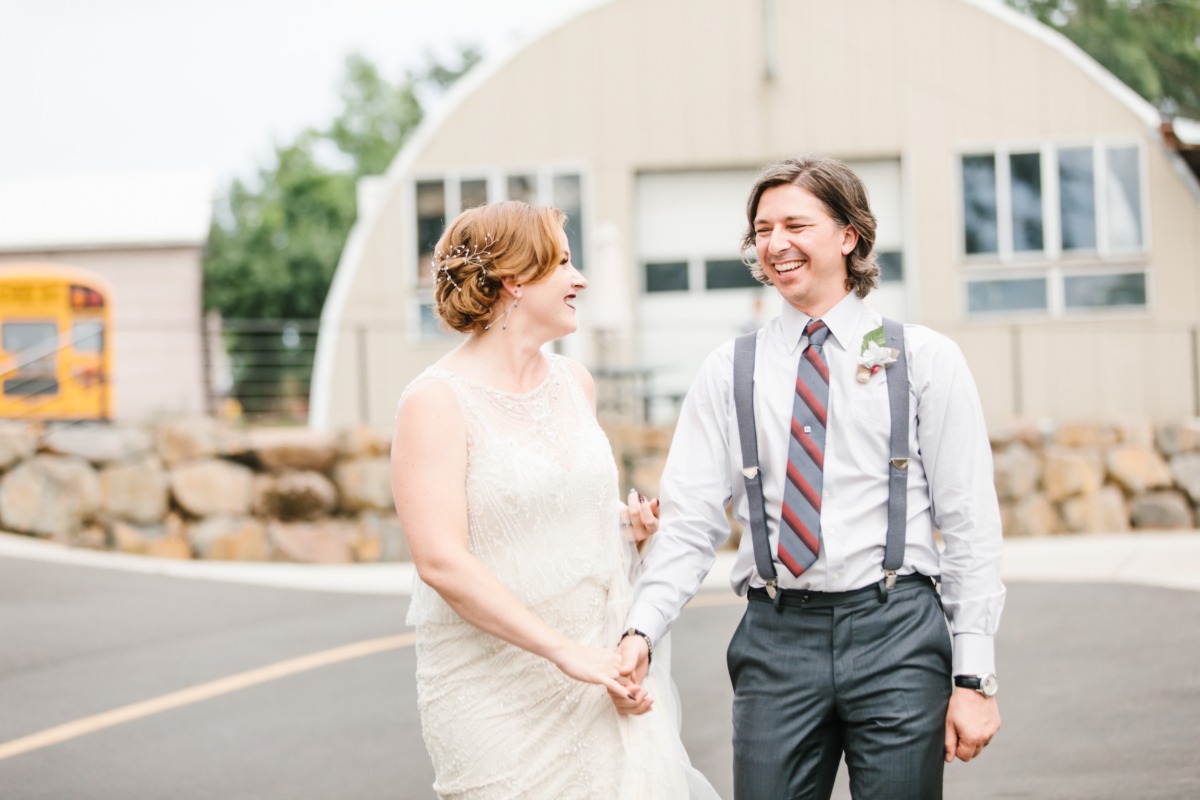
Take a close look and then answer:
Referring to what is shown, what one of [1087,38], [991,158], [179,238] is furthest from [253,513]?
[1087,38]

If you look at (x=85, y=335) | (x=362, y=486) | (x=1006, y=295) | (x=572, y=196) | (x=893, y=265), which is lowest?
(x=362, y=486)

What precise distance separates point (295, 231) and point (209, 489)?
32300 mm

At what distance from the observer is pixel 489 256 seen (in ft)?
10.9

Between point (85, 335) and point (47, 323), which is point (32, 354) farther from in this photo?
point (85, 335)

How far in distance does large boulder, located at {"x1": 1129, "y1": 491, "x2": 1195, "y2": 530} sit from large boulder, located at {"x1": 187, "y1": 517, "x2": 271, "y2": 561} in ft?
35.8

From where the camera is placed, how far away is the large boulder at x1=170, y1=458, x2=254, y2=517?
15188 millimetres

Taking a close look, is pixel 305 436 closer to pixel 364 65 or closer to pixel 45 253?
pixel 45 253

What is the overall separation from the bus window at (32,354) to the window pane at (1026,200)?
45.4 ft

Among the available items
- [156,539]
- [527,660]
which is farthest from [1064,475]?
[527,660]

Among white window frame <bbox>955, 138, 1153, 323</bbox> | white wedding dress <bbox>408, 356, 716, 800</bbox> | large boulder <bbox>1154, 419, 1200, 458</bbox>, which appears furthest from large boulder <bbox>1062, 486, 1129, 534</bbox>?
white wedding dress <bbox>408, 356, 716, 800</bbox>

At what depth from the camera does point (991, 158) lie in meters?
20.8

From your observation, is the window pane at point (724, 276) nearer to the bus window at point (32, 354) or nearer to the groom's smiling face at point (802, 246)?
the bus window at point (32, 354)

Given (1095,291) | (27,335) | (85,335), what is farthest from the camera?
(27,335)

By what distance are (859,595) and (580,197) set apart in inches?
716
